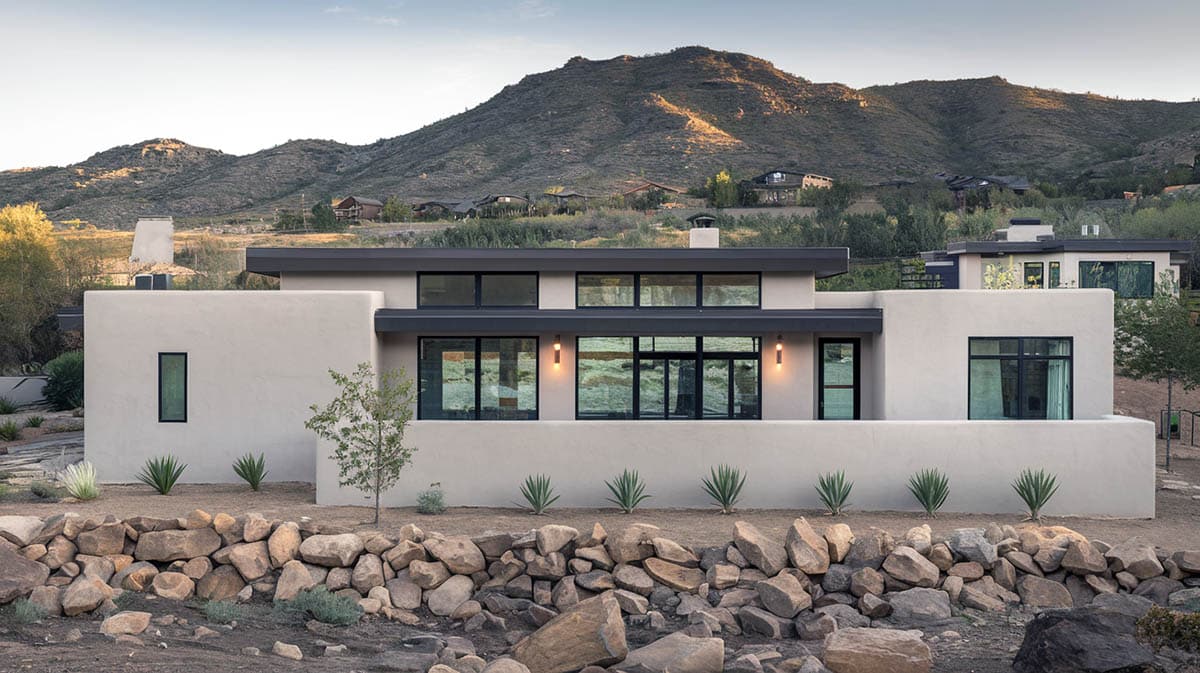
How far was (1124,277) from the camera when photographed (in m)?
32.0

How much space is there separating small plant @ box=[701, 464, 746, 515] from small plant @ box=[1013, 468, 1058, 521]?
3.96 m

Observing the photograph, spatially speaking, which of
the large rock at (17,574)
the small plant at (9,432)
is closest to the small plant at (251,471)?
the large rock at (17,574)

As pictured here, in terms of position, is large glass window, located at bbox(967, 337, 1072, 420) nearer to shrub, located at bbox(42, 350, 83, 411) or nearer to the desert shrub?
the desert shrub

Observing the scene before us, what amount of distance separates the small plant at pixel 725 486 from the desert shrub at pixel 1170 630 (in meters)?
6.47

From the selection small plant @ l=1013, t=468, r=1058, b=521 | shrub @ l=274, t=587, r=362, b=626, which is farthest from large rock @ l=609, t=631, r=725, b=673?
small plant @ l=1013, t=468, r=1058, b=521

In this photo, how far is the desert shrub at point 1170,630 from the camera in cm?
783

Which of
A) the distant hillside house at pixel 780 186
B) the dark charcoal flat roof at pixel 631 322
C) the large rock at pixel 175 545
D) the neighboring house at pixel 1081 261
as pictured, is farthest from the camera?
the distant hillside house at pixel 780 186

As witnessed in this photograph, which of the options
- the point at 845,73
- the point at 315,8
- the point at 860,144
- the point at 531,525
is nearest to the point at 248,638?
the point at 531,525

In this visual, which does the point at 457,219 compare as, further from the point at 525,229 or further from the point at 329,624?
the point at 329,624

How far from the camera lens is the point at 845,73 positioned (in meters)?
84.0

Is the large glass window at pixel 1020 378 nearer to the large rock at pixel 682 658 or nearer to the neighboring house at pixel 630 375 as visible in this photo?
the neighboring house at pixel 630 375

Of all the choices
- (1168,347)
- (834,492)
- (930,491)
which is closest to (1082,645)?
(834,492)

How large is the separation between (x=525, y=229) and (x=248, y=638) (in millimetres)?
37453

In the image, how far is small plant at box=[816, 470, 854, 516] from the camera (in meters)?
13.9
